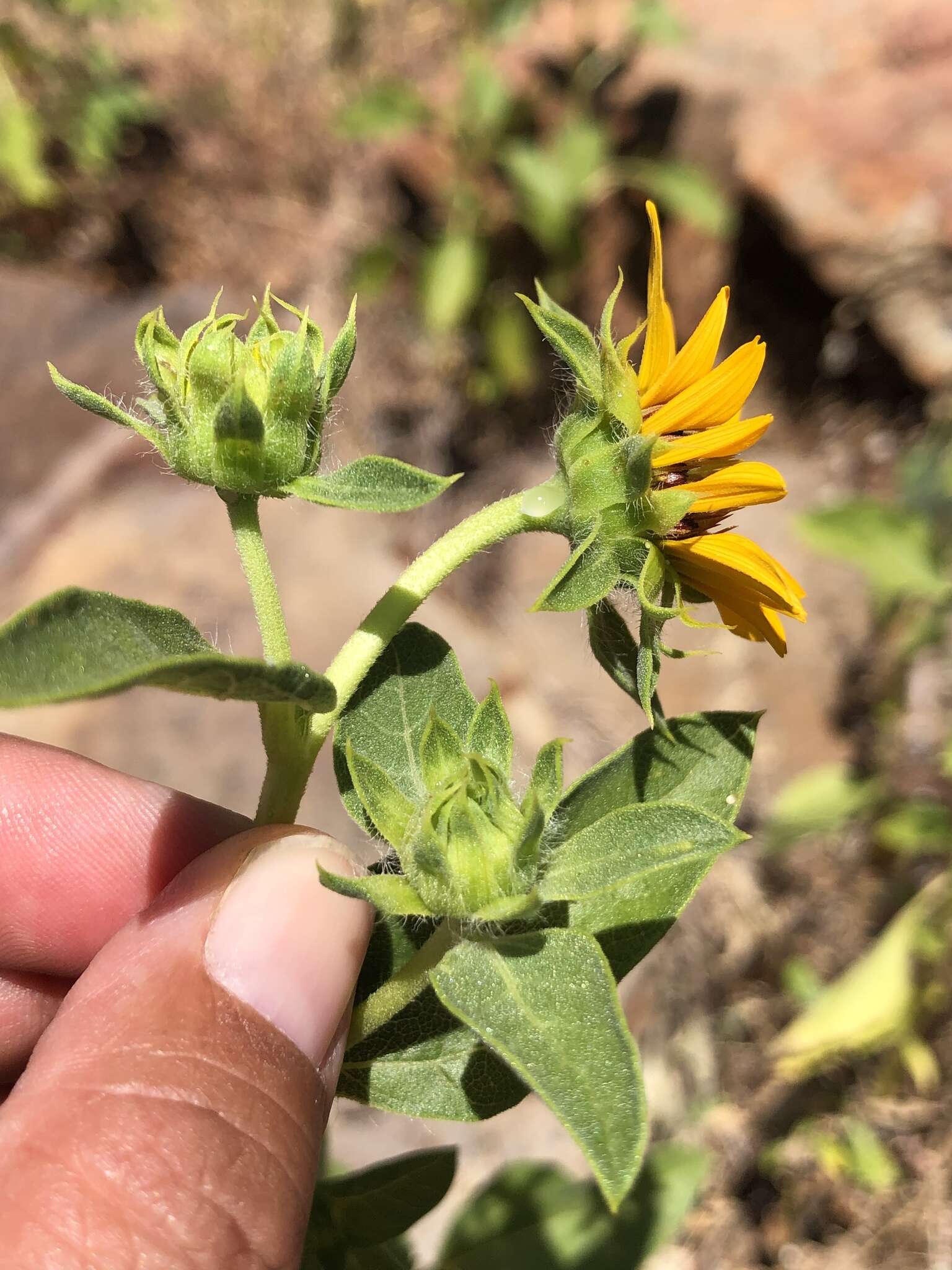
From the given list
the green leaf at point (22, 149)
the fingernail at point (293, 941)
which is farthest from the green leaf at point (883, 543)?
the green leaf at point (22, 149)

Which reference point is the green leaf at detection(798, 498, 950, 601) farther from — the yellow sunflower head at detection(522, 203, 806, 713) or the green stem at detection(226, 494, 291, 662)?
the green stem at detection(226, 494, 291, 662)

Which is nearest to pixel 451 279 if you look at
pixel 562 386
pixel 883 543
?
pixel 562 386

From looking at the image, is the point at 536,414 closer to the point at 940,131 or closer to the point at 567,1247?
the point at 940,131

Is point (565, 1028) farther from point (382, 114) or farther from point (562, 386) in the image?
point (382, 114)

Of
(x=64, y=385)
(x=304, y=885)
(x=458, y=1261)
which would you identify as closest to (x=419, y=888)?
(x=304, y=885)

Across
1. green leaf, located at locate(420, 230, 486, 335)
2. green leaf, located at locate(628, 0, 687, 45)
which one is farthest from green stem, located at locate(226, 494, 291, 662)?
green leaf, located at locate(628, 0, 687, 45)
